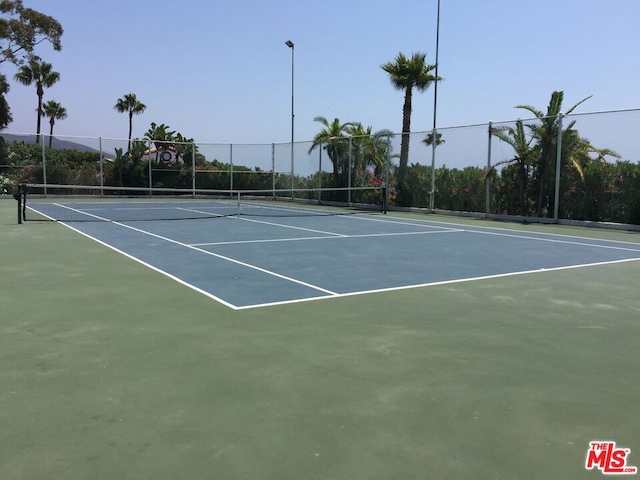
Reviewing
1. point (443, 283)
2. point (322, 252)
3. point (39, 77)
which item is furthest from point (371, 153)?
point (39, 77)

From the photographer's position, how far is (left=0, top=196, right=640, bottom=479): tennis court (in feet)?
9.42

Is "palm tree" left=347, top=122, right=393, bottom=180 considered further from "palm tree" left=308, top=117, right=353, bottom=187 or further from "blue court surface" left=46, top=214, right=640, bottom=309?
"blue court surface" left=46, top=214, right=640, bottom=309

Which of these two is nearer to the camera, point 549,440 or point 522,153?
point 549,440

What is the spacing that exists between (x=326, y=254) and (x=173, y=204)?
1619cm

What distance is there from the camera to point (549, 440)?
3.05 metres

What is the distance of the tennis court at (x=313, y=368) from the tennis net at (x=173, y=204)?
30.6 feet

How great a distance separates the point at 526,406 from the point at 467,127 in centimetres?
1630

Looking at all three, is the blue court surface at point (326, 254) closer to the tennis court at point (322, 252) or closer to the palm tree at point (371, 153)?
the tennis court at point (322, 252)

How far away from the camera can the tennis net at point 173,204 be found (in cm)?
1784

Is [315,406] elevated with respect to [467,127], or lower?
lower

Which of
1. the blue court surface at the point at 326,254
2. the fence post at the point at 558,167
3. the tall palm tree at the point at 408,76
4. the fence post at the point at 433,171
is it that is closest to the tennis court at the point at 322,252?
the blue court surface at the point at 326,254

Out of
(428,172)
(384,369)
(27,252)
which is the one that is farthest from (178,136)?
(384,369)

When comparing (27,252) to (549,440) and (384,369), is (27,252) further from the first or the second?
(549,440)

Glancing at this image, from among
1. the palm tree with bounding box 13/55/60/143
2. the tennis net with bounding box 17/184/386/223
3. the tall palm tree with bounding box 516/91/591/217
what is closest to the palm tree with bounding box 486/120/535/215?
the tall palm tree with bounding box 516/91/591/217
